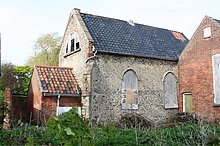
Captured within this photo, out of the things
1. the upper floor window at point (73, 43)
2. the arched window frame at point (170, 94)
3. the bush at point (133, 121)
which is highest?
the upper floor window at point (73, 43)

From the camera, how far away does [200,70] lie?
20.6m

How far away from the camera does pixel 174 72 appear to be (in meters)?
22.5

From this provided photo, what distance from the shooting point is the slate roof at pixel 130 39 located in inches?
800

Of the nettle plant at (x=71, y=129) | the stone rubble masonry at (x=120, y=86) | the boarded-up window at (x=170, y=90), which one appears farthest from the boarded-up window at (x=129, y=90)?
the nettle plant at (x=71, y=129)

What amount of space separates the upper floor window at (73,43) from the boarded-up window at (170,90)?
731 cm

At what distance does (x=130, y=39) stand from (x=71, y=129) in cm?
1988

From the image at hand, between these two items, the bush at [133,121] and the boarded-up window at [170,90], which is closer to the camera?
the bush at [133,121]

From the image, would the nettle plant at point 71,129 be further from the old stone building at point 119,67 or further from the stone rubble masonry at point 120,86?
the old stone building at point 119,67

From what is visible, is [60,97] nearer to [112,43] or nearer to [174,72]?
[112,43]

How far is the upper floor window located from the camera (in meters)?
21.5

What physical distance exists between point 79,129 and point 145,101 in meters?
18.1

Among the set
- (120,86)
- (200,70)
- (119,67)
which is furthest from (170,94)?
(119,67)

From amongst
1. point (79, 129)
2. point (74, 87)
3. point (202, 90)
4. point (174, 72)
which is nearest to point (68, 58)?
point (74, 87)

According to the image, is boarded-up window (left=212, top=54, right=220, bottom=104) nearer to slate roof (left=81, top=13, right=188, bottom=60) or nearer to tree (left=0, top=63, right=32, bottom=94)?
slate roof (left=81, top=13, right=188, bottom=60)
